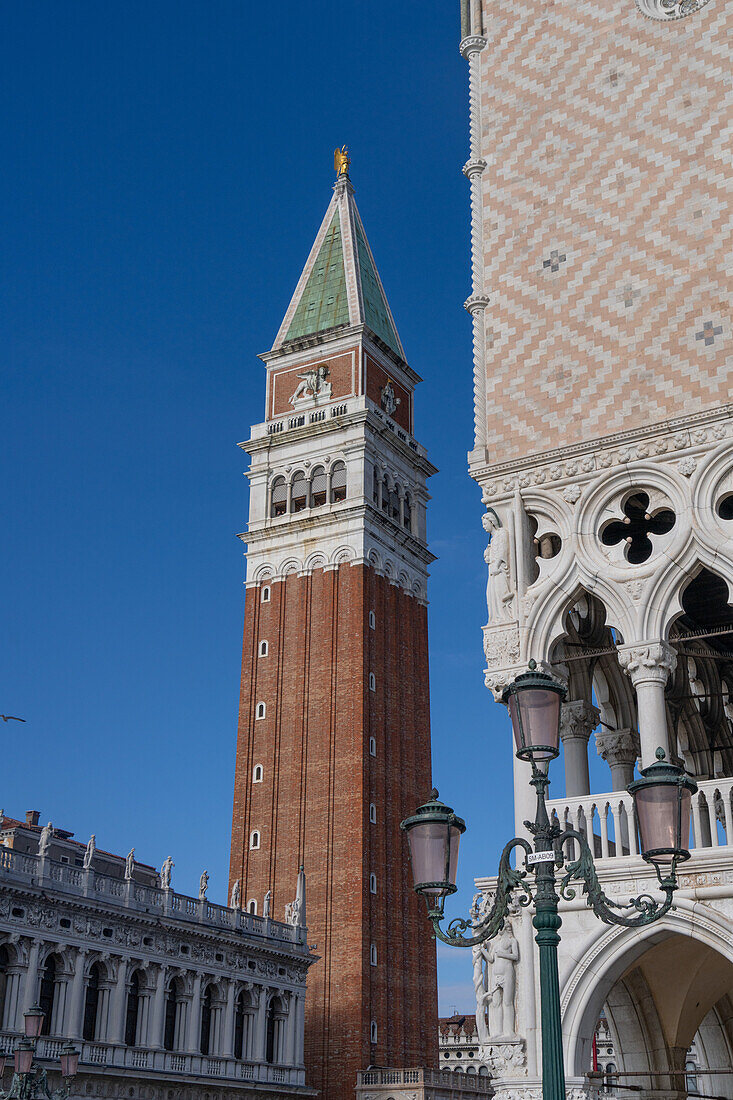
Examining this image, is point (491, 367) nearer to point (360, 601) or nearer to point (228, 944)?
point (228, 944)

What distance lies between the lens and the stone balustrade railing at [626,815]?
48.7 ft

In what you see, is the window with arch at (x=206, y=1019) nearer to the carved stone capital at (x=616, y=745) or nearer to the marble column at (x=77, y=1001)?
the marble column at (x=77, y=1001)

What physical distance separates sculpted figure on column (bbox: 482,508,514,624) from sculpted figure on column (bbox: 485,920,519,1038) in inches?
160

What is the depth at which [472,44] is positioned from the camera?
1986cm

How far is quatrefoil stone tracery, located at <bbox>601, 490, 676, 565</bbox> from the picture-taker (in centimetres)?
1656

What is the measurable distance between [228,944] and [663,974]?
2835cm

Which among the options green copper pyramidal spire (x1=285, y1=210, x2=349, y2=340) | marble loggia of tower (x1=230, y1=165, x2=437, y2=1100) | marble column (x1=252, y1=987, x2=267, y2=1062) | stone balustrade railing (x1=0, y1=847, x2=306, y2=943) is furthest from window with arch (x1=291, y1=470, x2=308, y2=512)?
marble column (x1=252, y1=987, x2=267, y2=1062)

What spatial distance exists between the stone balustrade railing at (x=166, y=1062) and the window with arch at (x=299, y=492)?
25.3m

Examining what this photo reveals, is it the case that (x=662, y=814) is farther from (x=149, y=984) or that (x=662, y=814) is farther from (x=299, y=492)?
(x=299, y=492)

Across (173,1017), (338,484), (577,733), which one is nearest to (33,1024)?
Answer: (577,733)

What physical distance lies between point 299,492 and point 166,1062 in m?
28.2

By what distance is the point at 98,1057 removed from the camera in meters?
36.6

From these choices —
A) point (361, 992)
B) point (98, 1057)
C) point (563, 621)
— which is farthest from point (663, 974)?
point (361, 992)

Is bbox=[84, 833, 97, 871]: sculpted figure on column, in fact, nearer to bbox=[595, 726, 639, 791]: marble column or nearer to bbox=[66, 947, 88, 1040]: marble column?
bbox=[66, 947, 88, 1040]: marble column
